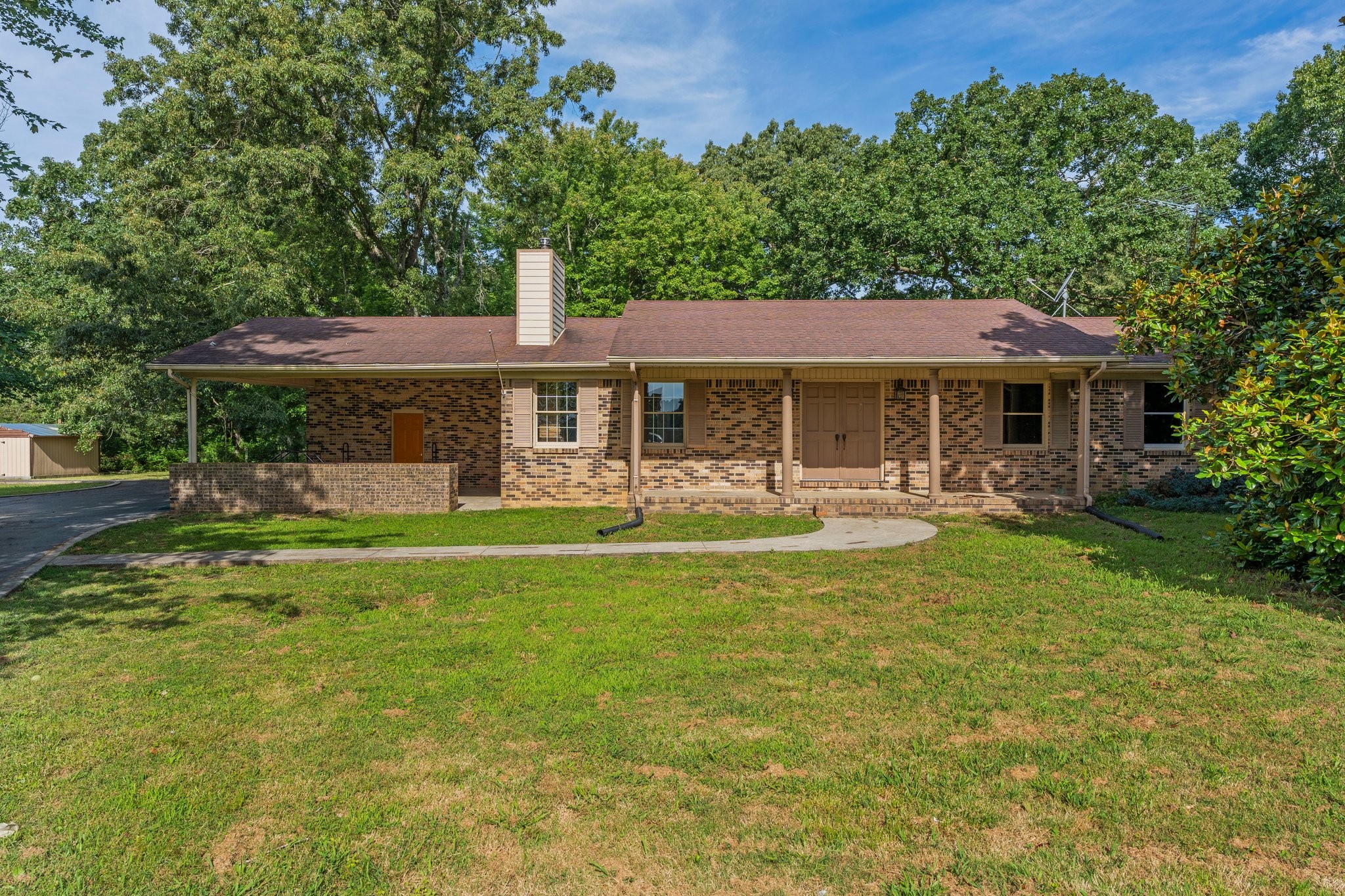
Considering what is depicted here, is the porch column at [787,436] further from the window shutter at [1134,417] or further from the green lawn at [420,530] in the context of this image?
the window shutter at [1134,417]

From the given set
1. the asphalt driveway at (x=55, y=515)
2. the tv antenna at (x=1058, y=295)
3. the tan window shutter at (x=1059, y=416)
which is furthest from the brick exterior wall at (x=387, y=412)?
the tv antenna at (x=1058, y=295)

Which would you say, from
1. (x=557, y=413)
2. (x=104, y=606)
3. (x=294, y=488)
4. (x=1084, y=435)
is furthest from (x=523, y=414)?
(x=1084, y=435)

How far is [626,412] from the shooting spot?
14523 mm

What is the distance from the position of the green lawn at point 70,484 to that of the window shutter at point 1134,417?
25727 millimetres

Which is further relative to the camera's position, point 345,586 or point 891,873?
point 345,586

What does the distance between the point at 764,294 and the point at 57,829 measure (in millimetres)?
26185

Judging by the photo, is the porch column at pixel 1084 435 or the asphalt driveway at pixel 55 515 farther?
the porch column at pixel 1084 435

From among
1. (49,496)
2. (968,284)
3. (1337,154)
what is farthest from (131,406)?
(1337,154)

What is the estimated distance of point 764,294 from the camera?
2744 cm

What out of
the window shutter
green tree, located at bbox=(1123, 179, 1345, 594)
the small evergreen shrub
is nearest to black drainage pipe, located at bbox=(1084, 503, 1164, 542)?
the small evergreen shrub

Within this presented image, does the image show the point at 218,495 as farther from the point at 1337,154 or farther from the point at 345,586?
the point at 1337,154

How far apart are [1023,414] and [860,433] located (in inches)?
129

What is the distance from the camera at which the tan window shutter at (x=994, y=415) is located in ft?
47.2

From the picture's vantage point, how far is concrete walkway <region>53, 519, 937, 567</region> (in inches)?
355
